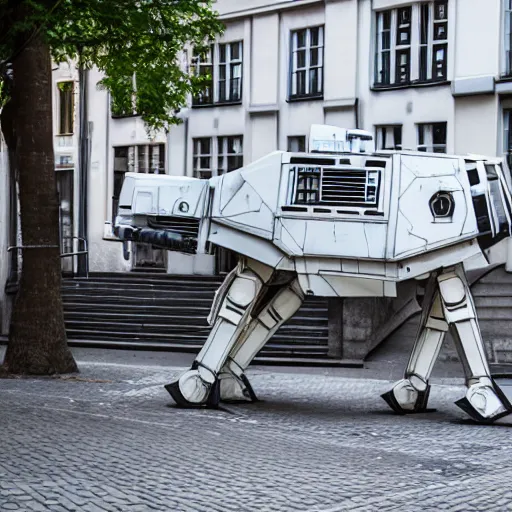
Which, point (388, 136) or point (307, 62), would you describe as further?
point (307, 62)

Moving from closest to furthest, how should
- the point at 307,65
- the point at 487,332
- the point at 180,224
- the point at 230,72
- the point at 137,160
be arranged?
the point at 180,224 → the point at 487,332 → the point at 307,65 → the point at 230,72 → the point at 137,160

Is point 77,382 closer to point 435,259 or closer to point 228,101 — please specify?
point 435,259

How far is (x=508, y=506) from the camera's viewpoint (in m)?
8.03

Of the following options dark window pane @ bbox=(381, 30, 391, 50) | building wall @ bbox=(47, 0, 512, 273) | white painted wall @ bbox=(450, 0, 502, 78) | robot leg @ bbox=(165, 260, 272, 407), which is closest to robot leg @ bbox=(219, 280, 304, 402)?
robot leg @ bbox=(165, 260, 272, 407)

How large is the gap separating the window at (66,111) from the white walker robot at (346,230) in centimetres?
2316

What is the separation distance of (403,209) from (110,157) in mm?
23025

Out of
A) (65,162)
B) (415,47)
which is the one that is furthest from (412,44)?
(65,162)

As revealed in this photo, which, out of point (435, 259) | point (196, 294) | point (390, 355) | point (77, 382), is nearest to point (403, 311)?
point (390, 355)

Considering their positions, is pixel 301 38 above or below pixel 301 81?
above

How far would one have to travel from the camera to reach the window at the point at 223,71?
2948 centimetres

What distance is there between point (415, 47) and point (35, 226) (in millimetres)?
11423

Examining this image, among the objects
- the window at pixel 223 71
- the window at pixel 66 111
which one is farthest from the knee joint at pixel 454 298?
the window at pixel 66 111

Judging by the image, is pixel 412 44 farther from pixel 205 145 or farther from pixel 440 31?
pixel 205 145

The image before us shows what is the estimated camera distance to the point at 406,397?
42.6ft
